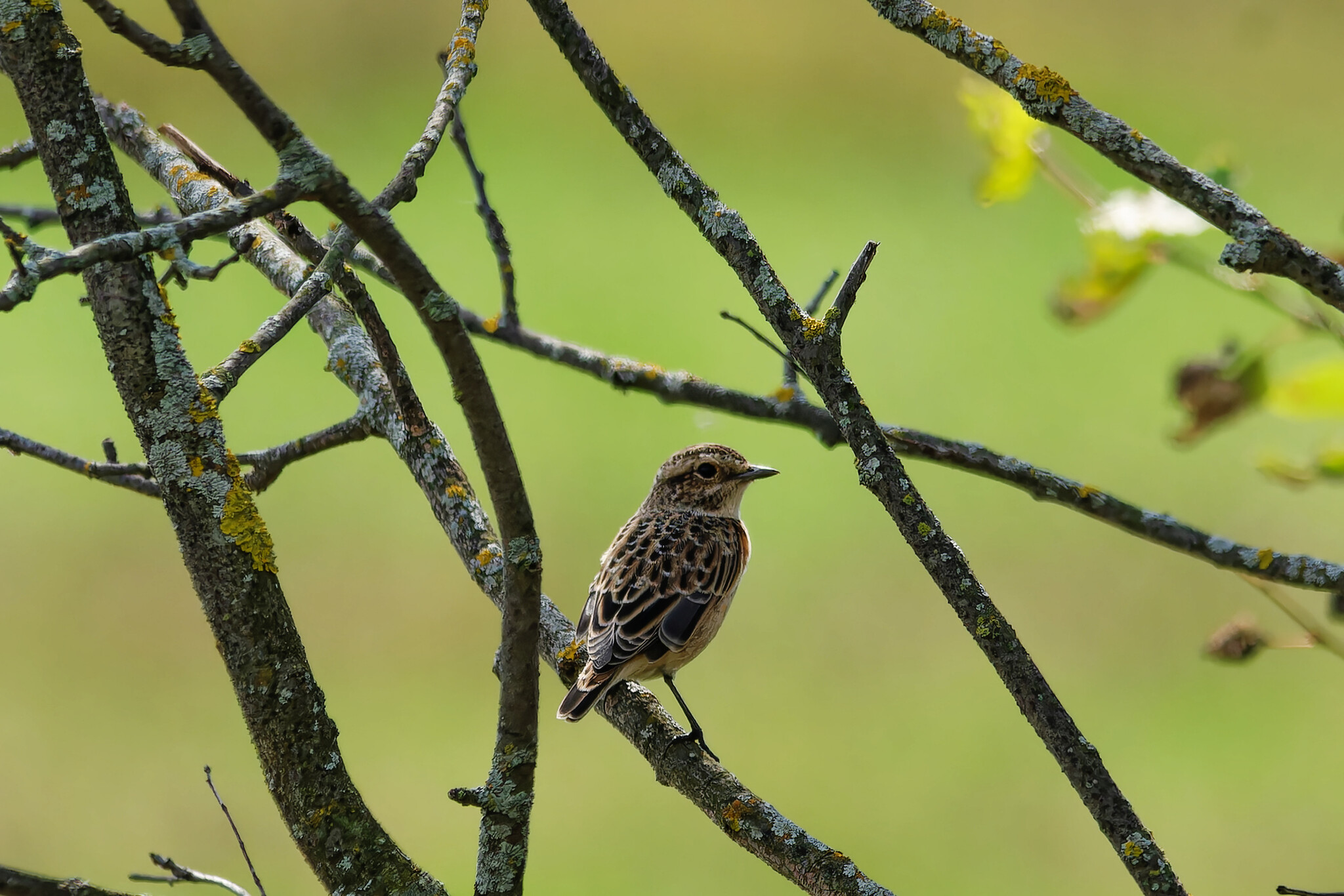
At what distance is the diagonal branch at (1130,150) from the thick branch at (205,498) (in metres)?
0.93

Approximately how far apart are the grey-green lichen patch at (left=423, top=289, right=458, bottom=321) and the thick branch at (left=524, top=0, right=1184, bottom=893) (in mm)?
486

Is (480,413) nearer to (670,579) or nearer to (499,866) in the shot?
(499,866)

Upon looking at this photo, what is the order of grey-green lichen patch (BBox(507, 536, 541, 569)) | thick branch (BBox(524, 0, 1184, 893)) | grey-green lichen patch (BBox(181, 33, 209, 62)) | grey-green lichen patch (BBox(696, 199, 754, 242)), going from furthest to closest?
1. grey-green lichen patch (BBox(696, 199, 754, 242))
2. thick branch (BBox(524, 0, 1184, 893))
3. grey-green lichen patch (BBox(507, 536, 541, 569))
4. grey-green lichen patch (BBox(181, 33, 209, 62))

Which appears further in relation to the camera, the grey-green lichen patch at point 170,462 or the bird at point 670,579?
the bird at point 670,579

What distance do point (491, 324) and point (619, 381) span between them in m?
0.33

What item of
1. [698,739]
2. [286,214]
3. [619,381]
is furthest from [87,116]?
[698,739]

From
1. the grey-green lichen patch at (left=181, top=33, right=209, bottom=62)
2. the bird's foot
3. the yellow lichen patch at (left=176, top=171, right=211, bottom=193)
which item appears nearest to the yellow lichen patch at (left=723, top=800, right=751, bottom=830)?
the bird's foot

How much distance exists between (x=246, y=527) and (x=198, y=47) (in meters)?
0.57

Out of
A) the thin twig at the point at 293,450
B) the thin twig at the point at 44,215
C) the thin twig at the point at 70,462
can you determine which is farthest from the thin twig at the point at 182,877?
the thin twig at the point at 44,215

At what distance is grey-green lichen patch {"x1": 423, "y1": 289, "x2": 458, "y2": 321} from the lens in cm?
87

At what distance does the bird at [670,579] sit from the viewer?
74.2 inches

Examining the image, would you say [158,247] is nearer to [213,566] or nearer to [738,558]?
[213,566]

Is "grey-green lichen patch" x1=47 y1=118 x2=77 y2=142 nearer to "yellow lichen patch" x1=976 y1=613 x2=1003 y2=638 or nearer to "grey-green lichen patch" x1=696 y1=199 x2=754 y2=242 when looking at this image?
"grey-green lichen patch" x1=696 y1=199 x2=754 y2=242

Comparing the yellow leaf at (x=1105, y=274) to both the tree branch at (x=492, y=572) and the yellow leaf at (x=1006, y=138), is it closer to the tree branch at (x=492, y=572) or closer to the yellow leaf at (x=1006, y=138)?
the yellow leaf at (x=1006, y=138)
